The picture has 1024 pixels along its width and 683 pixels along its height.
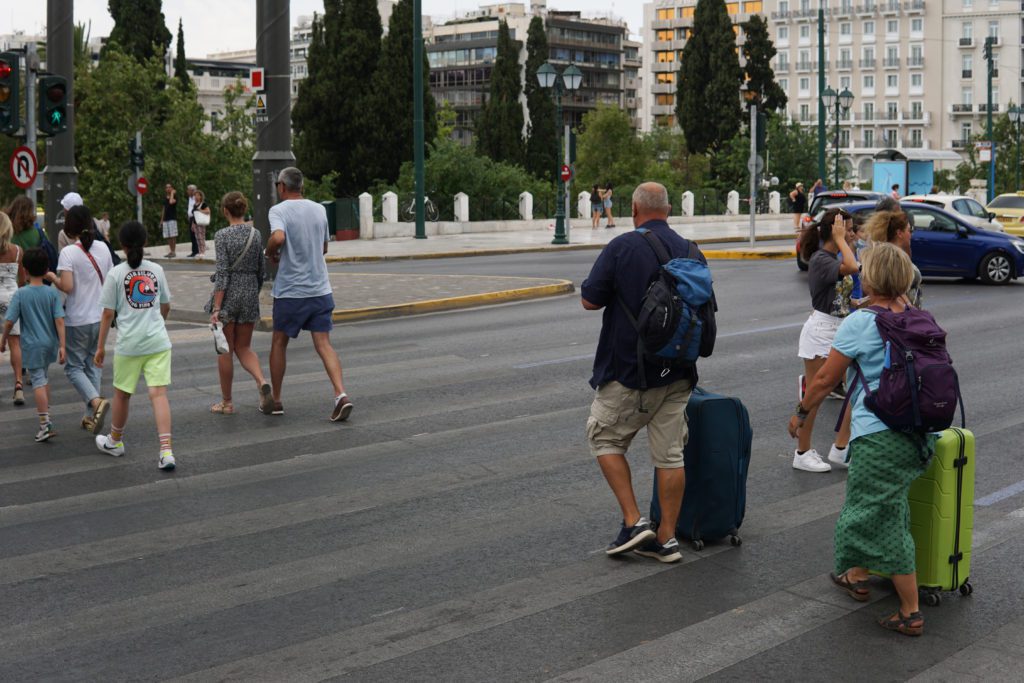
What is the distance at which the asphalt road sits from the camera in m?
5.21

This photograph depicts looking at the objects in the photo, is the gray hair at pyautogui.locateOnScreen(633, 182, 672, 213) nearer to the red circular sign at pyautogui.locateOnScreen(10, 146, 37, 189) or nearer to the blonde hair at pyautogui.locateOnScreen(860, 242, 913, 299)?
the blonde hair at pyautogui.locateOnScreen(860, 242, 913, 299)

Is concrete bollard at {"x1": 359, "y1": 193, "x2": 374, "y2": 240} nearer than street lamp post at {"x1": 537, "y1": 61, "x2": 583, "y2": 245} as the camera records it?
No

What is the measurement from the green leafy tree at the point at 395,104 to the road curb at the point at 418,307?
1306 inches

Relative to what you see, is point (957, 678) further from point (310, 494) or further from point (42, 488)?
point (42, 488)

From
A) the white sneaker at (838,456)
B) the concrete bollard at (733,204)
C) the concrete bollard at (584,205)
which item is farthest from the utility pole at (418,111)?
the white sneaker at (838,456)

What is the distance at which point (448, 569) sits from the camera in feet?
20.9

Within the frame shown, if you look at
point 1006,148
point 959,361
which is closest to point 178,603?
point 959,361

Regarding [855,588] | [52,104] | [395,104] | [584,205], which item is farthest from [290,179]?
[395,104]

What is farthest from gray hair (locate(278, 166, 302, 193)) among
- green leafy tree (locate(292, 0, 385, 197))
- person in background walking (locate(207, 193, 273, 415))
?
green leafy tree (locate(292, 0, 385, 197))

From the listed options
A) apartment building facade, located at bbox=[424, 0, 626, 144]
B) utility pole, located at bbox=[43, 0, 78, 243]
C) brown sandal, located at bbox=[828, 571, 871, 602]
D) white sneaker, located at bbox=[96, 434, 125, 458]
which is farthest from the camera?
apartment building facade, located at bbox=[424, 0, 626, 144]

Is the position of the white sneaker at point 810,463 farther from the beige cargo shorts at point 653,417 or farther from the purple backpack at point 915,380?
the purple backpack at point 915,380

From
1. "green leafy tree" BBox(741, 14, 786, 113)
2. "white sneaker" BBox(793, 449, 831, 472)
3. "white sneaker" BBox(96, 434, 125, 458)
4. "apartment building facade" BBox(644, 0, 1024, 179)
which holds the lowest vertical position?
"white sneaker" BBox(793, 449, 831, 472)

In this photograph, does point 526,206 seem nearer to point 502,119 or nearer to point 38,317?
point 38,317

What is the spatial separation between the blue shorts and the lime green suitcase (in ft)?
18.9
